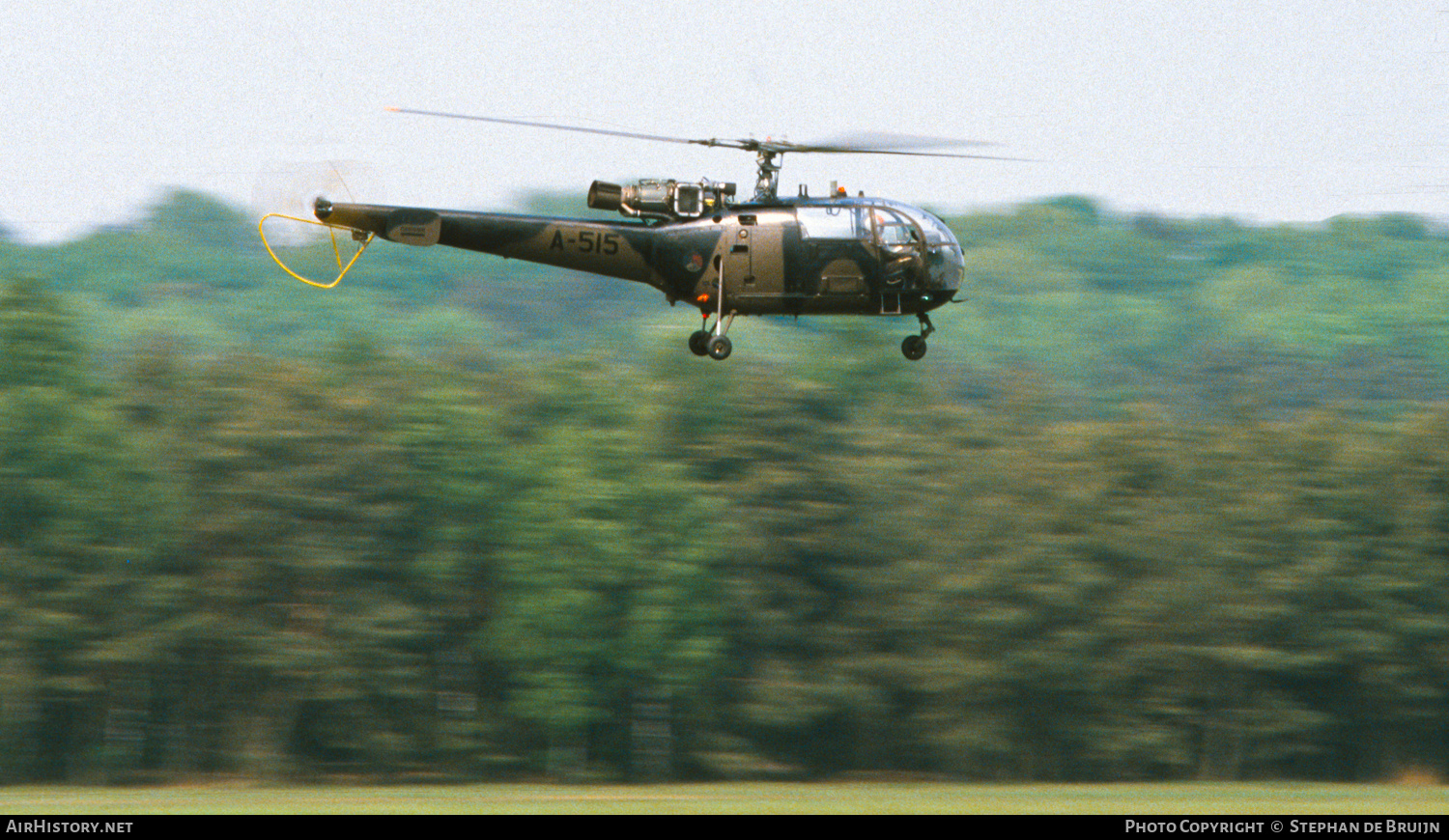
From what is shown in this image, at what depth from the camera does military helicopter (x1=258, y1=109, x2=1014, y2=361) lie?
24.8 meters

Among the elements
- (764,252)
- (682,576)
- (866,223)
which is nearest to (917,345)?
(866,223)

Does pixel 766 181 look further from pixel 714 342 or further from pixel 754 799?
pixel 754 799

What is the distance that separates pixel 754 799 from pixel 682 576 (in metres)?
12.6

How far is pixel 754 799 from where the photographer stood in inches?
1651

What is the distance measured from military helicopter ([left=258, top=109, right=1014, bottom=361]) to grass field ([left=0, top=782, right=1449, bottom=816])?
14.9 meters

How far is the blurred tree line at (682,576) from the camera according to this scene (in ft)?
175

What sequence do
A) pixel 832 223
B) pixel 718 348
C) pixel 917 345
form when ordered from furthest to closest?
1. pixel 917 345
2. pixel 832 223
3. pixel 718 348

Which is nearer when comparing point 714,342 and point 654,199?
point 714,342

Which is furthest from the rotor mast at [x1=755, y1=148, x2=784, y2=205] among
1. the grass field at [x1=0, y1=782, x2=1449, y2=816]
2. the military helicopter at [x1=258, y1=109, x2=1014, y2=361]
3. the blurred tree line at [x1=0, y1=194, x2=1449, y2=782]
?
the blurred tree line at [x1=0, y1=194, x2=1449, y2=782]

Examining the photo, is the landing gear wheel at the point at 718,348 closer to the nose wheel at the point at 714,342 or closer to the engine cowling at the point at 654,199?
the nose wheel at the point at 714,342

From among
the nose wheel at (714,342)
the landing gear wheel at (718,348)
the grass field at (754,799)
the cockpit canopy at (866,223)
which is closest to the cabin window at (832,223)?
the cockpit canopy at (866,223)

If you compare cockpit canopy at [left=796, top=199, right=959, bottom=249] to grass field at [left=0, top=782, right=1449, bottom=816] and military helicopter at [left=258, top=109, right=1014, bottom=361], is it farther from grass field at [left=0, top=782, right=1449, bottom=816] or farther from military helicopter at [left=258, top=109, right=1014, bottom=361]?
grass field at [left=0, top=782, right=1449, bottom=816]

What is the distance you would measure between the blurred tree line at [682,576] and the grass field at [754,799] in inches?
120
